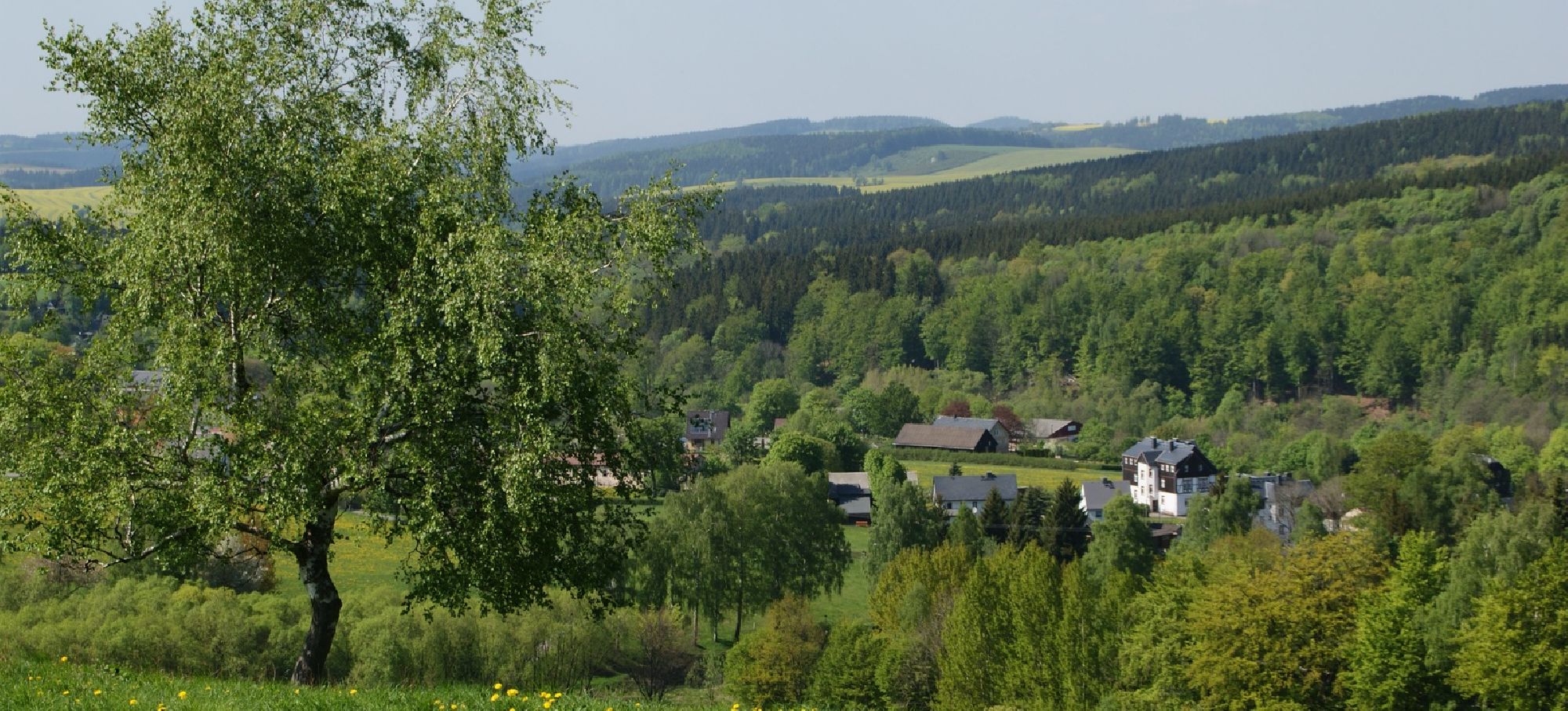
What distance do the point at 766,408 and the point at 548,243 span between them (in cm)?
10094

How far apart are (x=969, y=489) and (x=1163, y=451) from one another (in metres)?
15.5

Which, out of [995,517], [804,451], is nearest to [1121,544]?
[995,517]

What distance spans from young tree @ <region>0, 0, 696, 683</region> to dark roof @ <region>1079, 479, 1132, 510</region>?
210 ft

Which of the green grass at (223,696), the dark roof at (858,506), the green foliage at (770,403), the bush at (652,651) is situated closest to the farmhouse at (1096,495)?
the dark roof at (858,506)

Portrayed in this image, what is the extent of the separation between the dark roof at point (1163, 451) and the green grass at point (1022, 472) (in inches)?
114

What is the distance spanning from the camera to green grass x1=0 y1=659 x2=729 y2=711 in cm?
1176

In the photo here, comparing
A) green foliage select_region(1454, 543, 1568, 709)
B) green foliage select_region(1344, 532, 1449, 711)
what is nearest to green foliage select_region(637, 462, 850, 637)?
green foliage select_region(1344, 532, 1449, 711)

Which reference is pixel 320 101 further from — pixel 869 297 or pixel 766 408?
pixel 869 297

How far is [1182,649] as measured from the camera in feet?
111

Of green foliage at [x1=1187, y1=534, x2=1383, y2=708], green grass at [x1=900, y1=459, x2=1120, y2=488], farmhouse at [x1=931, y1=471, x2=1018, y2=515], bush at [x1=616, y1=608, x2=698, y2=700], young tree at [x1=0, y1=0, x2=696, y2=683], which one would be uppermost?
young tree at [x1=0, y1=0, x2=696, y2=683]

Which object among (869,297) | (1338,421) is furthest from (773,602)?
(869,297)

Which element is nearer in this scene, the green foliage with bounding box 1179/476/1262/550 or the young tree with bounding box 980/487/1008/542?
the green foliage with bounding box 1179/476/1262/550

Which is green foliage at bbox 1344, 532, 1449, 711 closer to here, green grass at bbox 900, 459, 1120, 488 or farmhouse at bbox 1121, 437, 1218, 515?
farmhouse at bbox 1121, 437, 1218, 515

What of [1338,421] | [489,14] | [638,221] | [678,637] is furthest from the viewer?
[1338,421]
